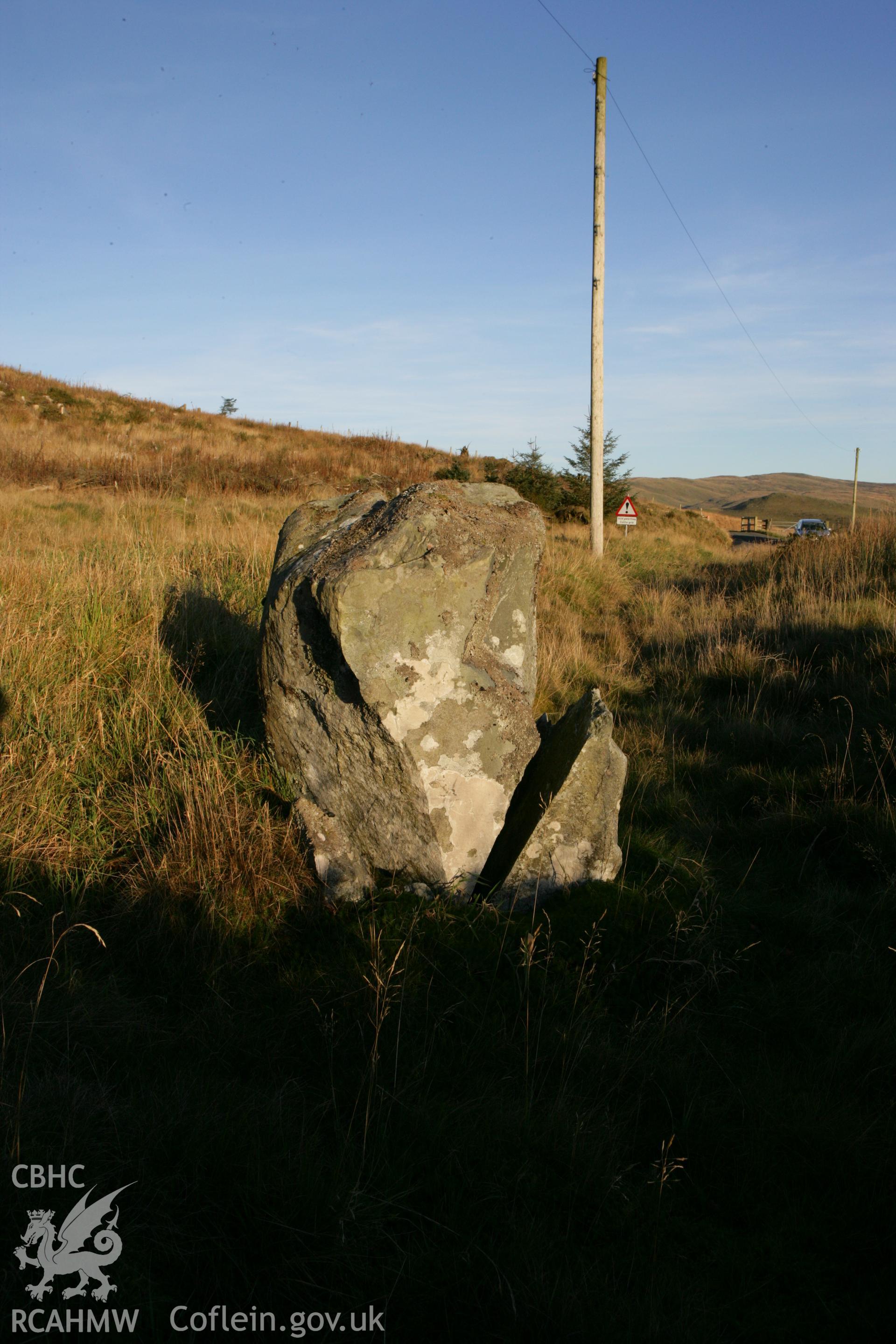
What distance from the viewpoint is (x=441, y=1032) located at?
2.45m

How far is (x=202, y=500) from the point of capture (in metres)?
12.3

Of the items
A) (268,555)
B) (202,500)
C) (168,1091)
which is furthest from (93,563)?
(202,500)

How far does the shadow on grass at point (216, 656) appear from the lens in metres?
4.35

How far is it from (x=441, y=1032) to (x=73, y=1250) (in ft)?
3.64

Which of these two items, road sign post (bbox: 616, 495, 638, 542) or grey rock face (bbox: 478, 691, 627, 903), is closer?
grey rock face (bbox: 478, 691, 627, 903)

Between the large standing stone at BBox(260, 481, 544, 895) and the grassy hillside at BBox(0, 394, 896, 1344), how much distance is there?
209 millimetres

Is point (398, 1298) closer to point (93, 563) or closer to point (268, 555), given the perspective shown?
point (93, 563)

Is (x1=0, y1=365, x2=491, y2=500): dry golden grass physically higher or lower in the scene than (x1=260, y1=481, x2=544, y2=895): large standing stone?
higher

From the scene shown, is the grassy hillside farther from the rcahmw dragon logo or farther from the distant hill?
the distant hill

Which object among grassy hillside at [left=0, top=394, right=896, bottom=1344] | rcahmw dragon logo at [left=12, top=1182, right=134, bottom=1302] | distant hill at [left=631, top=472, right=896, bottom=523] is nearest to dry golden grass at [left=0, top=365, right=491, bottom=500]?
grassy hillside at [left=0, top=394, right=896, bottom=1344]

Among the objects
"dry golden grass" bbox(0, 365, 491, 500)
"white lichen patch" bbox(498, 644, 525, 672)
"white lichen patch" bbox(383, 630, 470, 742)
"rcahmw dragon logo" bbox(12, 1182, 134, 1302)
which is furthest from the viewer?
"dry golden grass" bbox(0, 365, 491, 500)

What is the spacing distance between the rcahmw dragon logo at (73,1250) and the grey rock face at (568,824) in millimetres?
1746

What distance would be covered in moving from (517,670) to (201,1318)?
249cm

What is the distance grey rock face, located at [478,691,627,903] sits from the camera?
3.16 m
